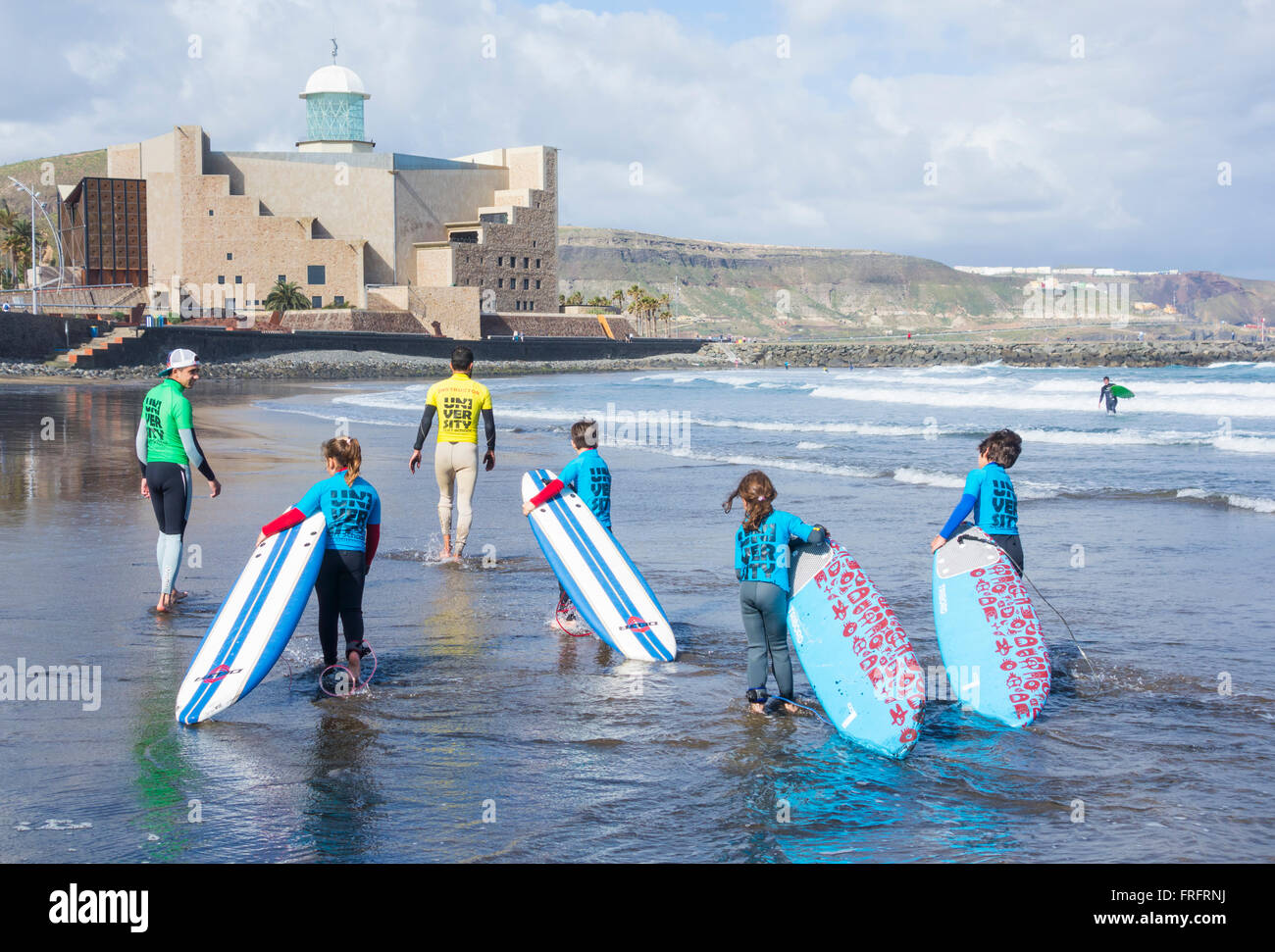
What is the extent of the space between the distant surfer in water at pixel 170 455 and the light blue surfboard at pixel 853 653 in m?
4.20

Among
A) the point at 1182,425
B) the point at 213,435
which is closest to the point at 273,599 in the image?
the point at 213,435

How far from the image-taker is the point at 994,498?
6.88 meters

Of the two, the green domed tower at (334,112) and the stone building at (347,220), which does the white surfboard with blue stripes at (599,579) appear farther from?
the green domed tower at (334,112)

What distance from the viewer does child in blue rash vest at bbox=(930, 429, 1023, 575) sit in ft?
22.3

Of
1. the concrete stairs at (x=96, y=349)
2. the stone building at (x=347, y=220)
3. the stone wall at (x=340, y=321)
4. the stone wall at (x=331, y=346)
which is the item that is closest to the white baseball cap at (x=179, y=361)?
the stone wall at (x=331, y=346)

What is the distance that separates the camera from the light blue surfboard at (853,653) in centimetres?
557

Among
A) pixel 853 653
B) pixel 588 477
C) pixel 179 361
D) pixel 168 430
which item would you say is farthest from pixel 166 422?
pixel 853 653

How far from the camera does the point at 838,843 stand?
4.47m

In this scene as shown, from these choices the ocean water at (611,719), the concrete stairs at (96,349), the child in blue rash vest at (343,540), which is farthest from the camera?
the concrete stairs at (96,349)

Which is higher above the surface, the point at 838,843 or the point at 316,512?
the point at 316,512
